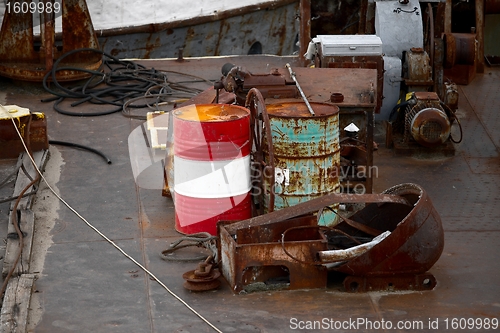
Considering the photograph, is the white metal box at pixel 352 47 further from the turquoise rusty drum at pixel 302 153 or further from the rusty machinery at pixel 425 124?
the turquoise rusty drum at pixel 302 153

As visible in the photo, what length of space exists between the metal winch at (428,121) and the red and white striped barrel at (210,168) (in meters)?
2.29

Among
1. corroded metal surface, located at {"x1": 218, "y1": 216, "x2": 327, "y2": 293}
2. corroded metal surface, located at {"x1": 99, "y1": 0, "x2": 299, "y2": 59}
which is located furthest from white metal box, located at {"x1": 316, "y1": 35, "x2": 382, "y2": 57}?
corroded metal surface, located at {"x1": 99, "y1": 0, "x2": 299, "y2": 59}

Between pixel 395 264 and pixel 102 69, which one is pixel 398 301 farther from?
pixel 102 69

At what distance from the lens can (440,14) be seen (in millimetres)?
10469

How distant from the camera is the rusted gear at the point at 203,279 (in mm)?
5688

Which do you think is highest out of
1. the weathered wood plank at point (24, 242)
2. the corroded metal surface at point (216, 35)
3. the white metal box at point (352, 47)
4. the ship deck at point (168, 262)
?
the white metal box at point (352, 47)

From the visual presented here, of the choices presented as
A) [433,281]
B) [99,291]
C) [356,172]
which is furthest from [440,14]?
[99,291]

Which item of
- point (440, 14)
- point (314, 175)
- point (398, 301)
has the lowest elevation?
point (398, 301)

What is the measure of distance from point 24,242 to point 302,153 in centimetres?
226

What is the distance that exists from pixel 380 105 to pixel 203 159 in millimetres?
3206

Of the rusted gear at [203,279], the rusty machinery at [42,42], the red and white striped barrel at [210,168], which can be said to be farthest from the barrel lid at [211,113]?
the rusty machinery at [42,42]

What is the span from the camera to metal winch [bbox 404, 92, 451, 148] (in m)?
8.16

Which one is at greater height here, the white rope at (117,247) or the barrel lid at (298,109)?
the barrel lid at (298,109)

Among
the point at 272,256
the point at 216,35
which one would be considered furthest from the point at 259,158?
the point at 216,35
